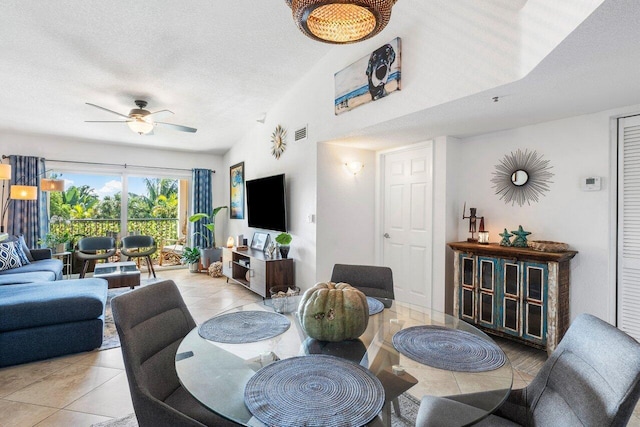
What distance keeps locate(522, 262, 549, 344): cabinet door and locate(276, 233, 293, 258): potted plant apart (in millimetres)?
2769

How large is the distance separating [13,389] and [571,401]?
325cm

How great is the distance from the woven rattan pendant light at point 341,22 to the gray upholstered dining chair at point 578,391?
1377 millimetres

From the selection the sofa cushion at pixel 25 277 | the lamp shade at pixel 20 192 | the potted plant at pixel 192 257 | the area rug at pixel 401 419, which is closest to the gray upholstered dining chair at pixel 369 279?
the area rug at pixel 401 419

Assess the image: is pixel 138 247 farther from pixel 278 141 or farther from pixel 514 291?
pixel 514 291

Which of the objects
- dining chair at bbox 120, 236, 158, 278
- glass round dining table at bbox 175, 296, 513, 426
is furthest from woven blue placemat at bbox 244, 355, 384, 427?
dining chair at bbox 120, 236, 158, 278

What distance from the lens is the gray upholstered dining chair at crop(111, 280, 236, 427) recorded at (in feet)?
3.39

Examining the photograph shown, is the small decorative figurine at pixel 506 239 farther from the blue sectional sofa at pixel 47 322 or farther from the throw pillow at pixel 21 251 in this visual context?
the throw pillow at pixel 21 251

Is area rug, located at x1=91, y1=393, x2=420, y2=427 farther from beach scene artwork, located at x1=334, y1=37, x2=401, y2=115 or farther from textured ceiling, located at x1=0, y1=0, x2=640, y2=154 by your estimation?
beach scene artwork, located at x1=334, y1=37, x2=401, y2=115

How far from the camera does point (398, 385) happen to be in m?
1.15

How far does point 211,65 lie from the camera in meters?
3.52

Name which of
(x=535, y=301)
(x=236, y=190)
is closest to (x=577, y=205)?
(x=535, y=301)

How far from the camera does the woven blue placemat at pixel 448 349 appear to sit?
3.96ft

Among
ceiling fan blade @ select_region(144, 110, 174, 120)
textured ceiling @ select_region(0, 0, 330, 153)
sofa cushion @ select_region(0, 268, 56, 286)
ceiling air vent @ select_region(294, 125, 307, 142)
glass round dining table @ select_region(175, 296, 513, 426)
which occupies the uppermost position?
textured ceiling @ select_region(0, 0, 330, 153)

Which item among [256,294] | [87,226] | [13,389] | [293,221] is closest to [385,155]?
[293,221]
